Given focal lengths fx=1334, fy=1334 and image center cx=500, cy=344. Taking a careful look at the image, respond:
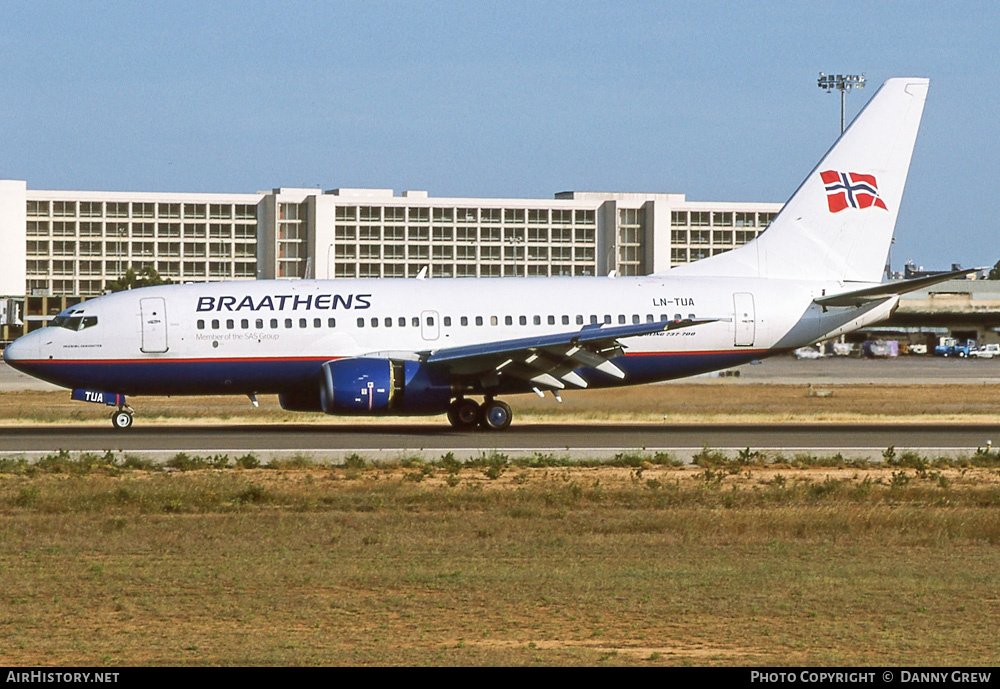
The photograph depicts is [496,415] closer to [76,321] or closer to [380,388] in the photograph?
[380,388]

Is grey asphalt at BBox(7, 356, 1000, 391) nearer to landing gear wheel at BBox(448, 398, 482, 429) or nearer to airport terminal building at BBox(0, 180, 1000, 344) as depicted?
landing gear wheel at BBox(448, 398, 482, 429)

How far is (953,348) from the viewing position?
12950cm

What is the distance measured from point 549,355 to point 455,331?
2.78 m

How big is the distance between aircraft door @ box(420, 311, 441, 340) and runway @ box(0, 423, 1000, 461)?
8.03ft

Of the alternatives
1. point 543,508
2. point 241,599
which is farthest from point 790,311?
point 241,599

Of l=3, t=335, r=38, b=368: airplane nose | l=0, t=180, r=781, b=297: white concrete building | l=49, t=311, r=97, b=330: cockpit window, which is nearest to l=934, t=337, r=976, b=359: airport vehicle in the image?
l=0, t=180, r=781, b=297: white concrete building

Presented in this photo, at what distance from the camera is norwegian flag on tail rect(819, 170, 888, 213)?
122ft

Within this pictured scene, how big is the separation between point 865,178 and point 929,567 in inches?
949

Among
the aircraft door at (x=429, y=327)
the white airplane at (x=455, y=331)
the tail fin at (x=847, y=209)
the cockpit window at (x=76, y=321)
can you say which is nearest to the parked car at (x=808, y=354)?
the tail fin at (x=847, y=209)

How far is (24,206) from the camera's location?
150000mm

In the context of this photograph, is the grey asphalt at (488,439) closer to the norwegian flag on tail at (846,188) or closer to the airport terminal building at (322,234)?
the norwegian flag on tail at (846,188)

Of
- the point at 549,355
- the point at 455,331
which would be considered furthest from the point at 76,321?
the point at 549,355

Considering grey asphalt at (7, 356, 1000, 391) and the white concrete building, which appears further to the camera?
the white concrete building
